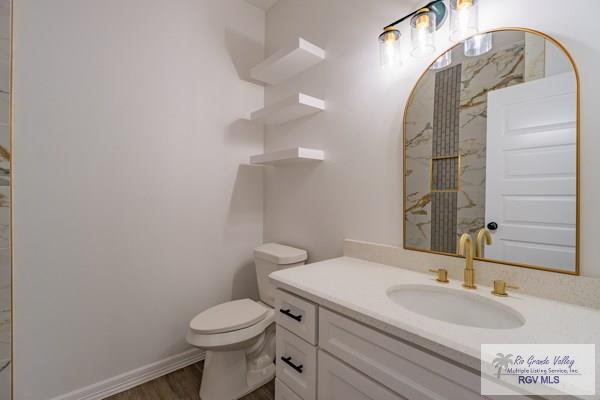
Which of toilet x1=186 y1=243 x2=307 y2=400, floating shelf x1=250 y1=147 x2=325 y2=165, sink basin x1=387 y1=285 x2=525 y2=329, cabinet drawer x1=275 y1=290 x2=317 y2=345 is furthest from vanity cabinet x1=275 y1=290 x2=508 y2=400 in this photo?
floating shelf x1=250 y1=147 x2=325 y2=165

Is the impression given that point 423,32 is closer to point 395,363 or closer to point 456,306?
point 456,306

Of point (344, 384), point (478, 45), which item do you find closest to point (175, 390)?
point (344, 384)

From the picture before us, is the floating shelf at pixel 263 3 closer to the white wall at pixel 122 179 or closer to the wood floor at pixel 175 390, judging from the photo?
the white wall at pixel 122 179

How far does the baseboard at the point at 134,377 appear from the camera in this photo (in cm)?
148

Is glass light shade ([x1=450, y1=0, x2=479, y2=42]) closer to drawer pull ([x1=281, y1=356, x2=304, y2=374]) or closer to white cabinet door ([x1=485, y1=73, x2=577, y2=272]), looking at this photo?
white cabinet door ([x1=485, y1=73, x2=577, y2=272])

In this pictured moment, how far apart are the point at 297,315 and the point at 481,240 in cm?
79

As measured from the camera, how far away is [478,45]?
106cm

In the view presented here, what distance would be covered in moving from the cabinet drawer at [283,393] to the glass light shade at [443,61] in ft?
5.00

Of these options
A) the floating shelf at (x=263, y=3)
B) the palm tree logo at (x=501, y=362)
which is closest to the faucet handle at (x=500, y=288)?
the palm tree logo at (x=501, y=362)

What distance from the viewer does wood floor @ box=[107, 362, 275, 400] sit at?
1532 mm

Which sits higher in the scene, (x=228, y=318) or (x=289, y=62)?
(x=289, y=62)

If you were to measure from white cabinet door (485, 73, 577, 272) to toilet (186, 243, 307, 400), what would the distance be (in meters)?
1.11

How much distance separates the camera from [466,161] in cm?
109

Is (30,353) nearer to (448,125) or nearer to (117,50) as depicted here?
(117,50)
